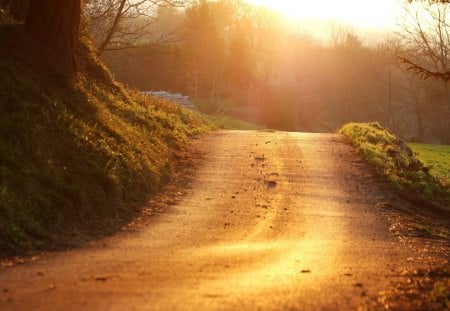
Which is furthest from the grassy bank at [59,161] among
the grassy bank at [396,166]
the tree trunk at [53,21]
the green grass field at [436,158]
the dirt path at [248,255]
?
the green grass field at [436,158]

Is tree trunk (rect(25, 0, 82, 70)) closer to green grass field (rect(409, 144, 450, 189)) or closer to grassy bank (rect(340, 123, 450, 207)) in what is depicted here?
grassy bank (rect(340, 123, 450, 207))

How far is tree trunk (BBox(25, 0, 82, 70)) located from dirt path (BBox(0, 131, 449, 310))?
4.16 meters

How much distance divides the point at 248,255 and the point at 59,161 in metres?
4.05

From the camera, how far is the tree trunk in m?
13.9

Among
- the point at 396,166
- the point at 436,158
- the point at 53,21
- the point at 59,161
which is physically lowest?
the point at 436,158

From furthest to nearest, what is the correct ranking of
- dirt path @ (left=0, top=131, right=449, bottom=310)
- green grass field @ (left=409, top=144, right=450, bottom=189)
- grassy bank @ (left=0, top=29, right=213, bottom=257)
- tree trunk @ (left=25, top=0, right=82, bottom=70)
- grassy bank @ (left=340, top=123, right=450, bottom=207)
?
green grass field @ (left=409, top=144, right=450, bottom=189), grassy bank @ (left=340, top=123, right=450, bottom=207), tree trunk @ (left=25, top=0, right=82, bottom=70), grassy bank @ (left=0, top=29, right=213, bottom=257), dirt path @ (left=0, top=131, right=449, bottom=310)

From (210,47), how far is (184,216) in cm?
4525

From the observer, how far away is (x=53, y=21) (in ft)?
46.0

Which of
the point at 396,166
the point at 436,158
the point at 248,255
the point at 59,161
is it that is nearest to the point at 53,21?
the point at 59,161

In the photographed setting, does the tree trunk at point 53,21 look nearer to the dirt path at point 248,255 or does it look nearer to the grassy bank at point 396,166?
the dirt path at point 248,255

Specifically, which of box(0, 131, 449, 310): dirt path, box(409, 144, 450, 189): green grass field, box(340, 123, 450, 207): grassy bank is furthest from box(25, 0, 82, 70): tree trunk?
box(409, 144, 450, 189): green grass field

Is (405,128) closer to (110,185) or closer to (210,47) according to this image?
(210,47)

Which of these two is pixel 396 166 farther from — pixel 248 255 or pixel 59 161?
pixel 248 255

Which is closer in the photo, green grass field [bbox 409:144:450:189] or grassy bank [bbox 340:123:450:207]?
grassy bank [bbox 340:123:450:207]
